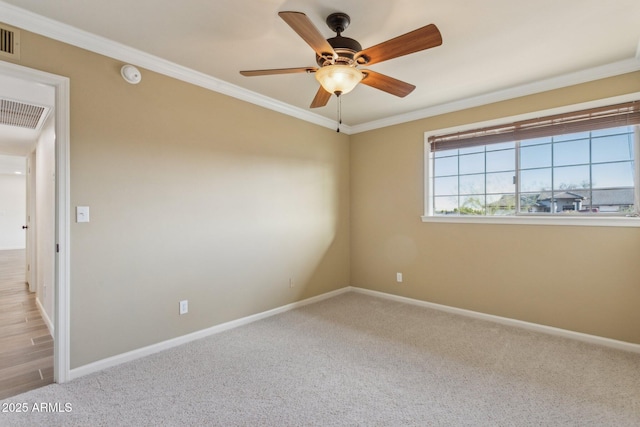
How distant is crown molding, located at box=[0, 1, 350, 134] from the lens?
196cm

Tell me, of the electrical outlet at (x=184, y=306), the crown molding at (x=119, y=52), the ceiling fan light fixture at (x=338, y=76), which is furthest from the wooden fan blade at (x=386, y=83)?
the electrical outlet at (x=184, y=306)

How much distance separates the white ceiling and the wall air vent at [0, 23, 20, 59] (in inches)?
5.3

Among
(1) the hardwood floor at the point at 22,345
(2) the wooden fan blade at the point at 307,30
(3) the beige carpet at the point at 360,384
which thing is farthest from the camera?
(1) the hardwood floor at the point at 22,345

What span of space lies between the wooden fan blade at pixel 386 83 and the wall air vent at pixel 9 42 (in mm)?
2245

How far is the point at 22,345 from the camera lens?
279cm

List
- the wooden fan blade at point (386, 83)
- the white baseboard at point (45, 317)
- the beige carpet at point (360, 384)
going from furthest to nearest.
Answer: the white baseboard at point (45, 317) → the wooden fan blade at point (386, 83) → the beige carpet at point (360, 384)

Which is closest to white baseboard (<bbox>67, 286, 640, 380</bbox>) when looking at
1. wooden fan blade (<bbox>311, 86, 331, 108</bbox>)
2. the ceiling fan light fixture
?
wooden fan blade (<bbox>311, 86, 331, 108</bbox>)

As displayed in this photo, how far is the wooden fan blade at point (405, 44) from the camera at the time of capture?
1568mm

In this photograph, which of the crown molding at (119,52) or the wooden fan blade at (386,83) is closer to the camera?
the crown molding at (119,52)

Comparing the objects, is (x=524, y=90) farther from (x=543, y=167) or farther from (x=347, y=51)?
(x=347, y=51)

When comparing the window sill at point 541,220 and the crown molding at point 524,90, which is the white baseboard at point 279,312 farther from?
the crown molding at point 524,90

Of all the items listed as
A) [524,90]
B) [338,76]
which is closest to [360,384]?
[338,76]

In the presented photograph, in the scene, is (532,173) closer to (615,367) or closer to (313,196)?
(615,367)

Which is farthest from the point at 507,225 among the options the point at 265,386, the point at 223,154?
the point at 223,154
